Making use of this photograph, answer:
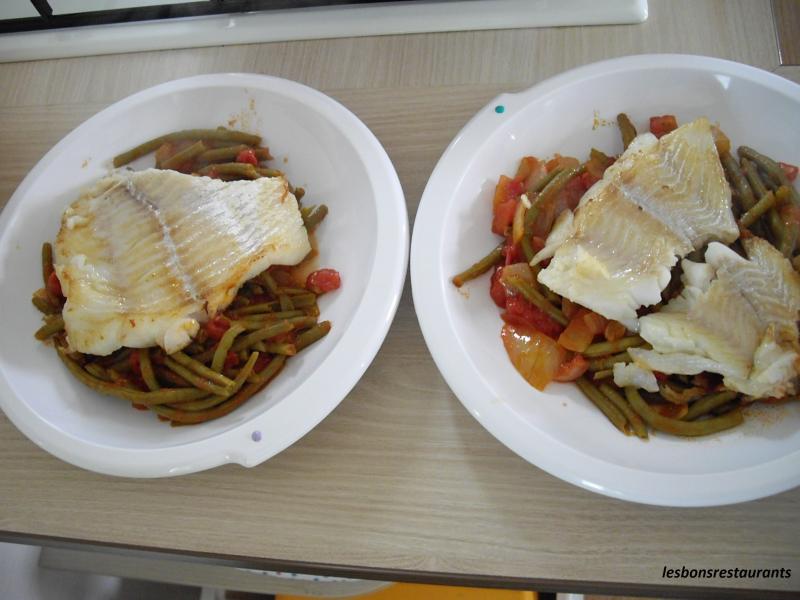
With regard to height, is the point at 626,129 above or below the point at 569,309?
above

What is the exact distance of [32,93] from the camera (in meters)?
2.29

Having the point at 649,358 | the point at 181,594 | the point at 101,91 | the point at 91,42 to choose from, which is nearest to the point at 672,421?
the point at 649,358

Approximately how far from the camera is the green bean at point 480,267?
1526mm

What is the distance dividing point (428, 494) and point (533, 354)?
0.38 metres

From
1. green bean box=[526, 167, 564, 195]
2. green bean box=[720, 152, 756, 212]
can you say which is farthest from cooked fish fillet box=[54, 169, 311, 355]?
green bean box=[720, 152, 756, 212]

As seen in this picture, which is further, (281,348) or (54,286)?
(54,286)

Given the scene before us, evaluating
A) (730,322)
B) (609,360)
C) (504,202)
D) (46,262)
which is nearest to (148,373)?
(46,262)

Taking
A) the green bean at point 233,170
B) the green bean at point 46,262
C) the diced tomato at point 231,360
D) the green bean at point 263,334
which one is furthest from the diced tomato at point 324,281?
the green bean at point 46,262

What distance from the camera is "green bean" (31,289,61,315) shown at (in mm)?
1757

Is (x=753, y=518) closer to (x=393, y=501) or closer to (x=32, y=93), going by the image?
(x=393, y=501)

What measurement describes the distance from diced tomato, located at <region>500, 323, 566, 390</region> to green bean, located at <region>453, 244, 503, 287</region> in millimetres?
145

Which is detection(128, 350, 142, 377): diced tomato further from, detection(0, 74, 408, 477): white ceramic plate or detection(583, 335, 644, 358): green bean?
detection(583, 335, 644, 358): green bean

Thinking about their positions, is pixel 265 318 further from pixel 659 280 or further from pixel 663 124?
pixel 663 124

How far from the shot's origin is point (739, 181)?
157 cm
